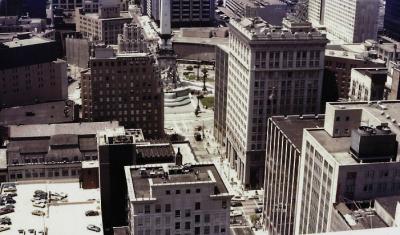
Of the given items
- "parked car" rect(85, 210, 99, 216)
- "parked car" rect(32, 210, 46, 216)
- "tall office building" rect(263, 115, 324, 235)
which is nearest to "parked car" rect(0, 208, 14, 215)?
"parked car" rect(32, 210, 46, 216)

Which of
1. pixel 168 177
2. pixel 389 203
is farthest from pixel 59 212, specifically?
pixel 389 203

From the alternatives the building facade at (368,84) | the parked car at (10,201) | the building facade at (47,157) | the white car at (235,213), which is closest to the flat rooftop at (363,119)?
the building facade at (368,84)

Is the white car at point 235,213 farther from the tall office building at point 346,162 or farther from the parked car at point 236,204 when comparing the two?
the tall office building at point 346,162

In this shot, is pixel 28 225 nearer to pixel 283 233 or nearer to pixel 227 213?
pixel 227 213

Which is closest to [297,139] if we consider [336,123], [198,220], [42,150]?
[336,123]

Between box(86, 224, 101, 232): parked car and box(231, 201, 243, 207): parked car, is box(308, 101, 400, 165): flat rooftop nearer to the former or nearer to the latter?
box(86, 224, 101, 232): parked car

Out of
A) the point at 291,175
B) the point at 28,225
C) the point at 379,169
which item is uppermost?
the point at 379,169
